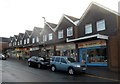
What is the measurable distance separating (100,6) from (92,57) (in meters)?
7.46

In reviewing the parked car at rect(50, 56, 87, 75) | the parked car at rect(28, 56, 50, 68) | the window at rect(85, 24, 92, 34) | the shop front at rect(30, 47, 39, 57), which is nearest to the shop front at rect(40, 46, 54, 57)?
the shop front at rect(30, 47, 39, 57)

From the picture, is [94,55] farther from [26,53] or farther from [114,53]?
[26,53]

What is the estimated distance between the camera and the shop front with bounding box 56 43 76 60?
75.0 feet

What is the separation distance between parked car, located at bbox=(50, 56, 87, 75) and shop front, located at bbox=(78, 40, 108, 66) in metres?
5.76

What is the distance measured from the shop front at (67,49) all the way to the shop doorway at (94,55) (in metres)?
1.73

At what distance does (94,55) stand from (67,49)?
604 cm

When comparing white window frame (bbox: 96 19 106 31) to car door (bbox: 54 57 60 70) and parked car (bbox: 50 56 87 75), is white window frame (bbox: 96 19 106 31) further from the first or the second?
car door (bbox: 54 57 60 70)

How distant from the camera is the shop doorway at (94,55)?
703 inches

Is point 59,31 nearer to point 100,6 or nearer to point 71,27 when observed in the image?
point 71,27

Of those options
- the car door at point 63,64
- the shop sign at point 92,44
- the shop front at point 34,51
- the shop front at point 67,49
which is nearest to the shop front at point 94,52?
the shop sign at point 92,44

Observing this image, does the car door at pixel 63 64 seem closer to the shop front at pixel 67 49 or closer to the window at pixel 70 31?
the shop front at pixel 67 49

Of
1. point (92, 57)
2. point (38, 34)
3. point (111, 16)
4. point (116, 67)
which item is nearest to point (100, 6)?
point (111, 16)

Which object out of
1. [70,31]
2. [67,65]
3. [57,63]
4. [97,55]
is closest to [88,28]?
[70,31]

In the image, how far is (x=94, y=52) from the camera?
19.2m
